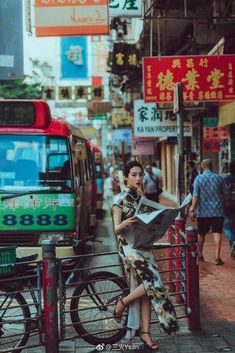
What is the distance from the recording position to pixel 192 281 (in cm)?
632

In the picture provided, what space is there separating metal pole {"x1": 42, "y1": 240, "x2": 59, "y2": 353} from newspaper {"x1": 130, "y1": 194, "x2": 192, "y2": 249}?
0.76 metres

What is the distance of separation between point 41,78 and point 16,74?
42.4m

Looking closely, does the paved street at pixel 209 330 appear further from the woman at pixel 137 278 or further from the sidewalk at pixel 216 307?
the woman at pixel 137 278

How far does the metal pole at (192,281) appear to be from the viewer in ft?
20.7

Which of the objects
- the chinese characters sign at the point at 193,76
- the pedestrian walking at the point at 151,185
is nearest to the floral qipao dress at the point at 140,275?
the chinese characters sign at the point at 193,76

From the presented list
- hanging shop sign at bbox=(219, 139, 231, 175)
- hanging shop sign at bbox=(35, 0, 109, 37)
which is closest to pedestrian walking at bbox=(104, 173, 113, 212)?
hanging shop sign at bbox=(219, 139, 231, 175)

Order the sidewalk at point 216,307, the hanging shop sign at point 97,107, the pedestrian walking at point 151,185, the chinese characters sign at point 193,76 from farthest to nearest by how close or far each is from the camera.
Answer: the hanging shop sign at point 97,107 → the pedestrian walking at point 151,185 → the chinese characters sign at point 193,76 → the sidewalk at point 216,307

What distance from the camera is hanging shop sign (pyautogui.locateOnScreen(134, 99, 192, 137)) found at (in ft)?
54.1

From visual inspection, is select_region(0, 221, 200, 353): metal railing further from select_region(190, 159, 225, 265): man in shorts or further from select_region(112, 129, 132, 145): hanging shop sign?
select_region(112, 129, 132, 145): hanging shop sign

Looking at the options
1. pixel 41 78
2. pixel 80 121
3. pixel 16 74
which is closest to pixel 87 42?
pixel 41 78

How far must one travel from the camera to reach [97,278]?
6.02 meters

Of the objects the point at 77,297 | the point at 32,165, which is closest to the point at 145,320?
the point at 77,297

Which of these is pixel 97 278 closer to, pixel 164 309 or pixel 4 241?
pixel 164 309

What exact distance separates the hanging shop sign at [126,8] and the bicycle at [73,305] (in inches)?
265
